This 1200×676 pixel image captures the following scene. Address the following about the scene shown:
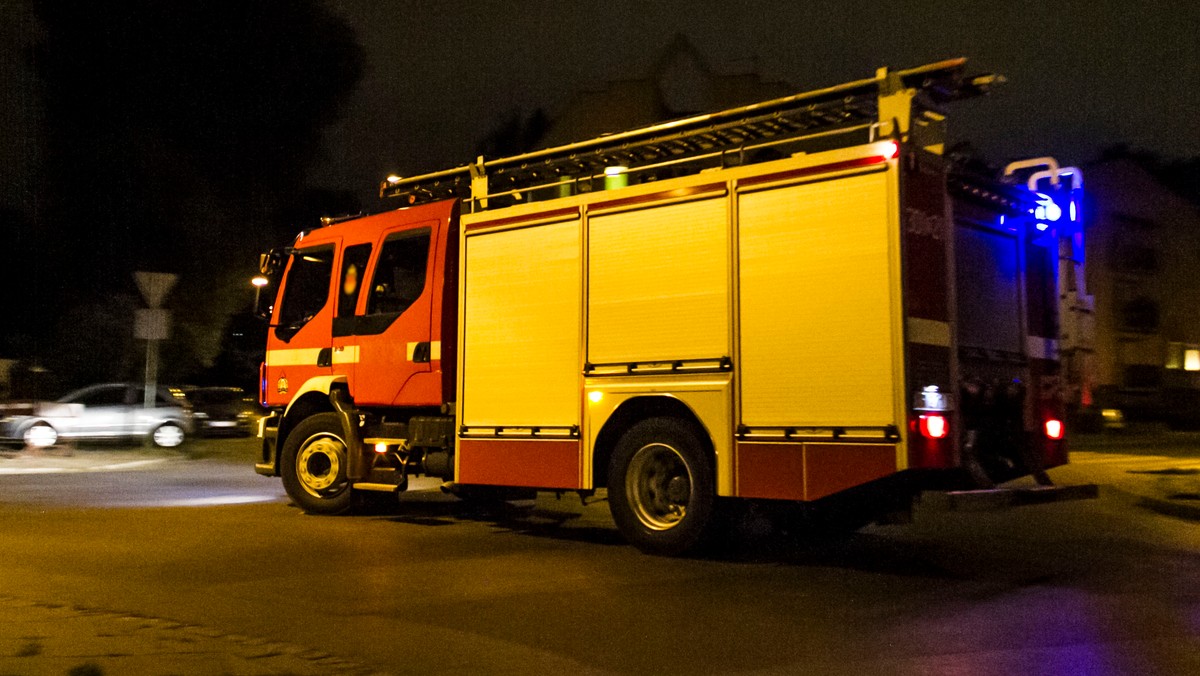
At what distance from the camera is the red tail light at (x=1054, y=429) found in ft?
28.0

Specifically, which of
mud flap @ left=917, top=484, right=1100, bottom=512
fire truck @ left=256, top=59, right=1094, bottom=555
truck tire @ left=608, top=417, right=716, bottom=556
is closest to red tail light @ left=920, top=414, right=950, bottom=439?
fire truck @ left=256, top=59, right=1094, bottom=555

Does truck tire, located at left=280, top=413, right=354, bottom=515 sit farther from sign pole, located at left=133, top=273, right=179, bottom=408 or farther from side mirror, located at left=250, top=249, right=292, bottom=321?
sign pole, located at left=133, top=273, right=179, bottom=408

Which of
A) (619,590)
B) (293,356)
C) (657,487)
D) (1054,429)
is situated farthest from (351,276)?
(1054,429)

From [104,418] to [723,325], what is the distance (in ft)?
59.9

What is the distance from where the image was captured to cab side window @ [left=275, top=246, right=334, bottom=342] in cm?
1130

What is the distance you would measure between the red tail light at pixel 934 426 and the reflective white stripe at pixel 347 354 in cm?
586

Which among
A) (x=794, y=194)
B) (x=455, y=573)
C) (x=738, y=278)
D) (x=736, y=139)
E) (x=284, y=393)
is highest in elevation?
(x=736, y=139)

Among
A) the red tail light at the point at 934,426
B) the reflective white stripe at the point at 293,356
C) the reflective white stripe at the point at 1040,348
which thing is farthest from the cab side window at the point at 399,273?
the reflective white stripe at the point at 1040,348

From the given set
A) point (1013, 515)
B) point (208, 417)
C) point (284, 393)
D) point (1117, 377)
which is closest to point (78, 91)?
point (208, 417)

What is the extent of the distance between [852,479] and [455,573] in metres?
2.95

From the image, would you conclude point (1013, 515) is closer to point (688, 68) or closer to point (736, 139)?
point (736, 139)

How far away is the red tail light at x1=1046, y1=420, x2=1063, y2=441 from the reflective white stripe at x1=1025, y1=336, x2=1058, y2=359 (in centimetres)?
53

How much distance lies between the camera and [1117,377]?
137 ft

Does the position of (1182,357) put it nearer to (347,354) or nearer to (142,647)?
(347,354)
